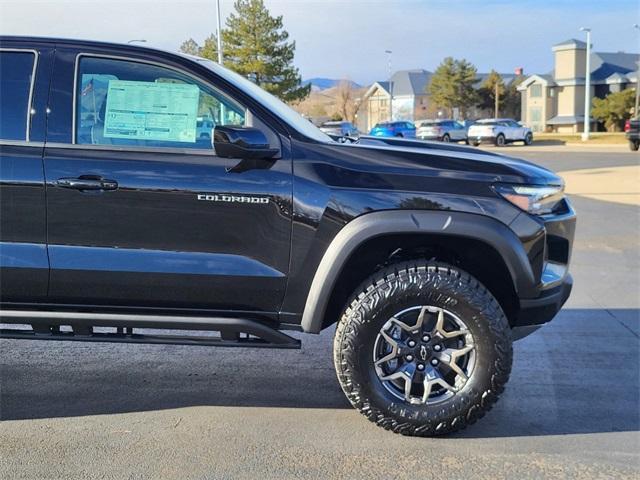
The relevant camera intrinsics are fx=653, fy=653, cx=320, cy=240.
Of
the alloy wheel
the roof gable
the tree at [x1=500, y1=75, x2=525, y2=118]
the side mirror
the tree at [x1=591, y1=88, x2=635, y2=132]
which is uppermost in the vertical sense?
the roof gable

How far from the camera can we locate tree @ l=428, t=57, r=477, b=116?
64625mm

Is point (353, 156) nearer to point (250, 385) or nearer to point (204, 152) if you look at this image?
point (204, 152)

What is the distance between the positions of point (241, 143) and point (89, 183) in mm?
853

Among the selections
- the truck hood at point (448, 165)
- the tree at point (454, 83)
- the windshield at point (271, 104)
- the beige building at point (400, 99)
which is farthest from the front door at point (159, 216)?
the beige building at point (400, 99)

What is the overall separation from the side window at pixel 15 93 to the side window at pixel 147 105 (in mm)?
278

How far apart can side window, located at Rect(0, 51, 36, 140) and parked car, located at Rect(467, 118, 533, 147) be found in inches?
1503

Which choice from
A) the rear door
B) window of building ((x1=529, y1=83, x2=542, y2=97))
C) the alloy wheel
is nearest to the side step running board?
the rear door

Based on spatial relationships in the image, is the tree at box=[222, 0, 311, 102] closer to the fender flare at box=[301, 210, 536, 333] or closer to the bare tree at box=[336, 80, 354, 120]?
the fender flare at box=[301, 210, 536, 333]

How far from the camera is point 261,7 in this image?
130ft

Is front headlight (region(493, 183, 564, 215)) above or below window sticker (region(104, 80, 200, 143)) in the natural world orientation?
below

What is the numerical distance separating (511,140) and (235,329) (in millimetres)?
39478

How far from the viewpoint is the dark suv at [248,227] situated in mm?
3494

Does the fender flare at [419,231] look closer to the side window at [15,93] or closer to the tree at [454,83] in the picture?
the side window at [15,93]

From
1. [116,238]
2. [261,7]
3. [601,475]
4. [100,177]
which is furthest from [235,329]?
[261,7]
